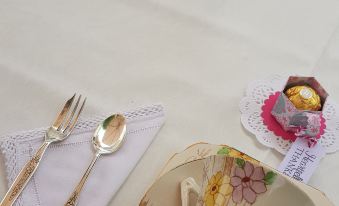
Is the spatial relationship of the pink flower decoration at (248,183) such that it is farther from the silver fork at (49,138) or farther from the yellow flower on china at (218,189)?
the silver fork at (49,138)

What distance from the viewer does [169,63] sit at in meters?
0.73

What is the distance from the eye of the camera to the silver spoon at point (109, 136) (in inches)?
23.3

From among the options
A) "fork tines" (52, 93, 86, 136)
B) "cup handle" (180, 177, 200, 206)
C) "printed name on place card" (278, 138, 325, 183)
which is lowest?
"fork tines" (52, 93, 86, 136)

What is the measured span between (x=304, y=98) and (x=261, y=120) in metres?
0.08

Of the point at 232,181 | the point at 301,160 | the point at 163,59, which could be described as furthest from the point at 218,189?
the point at 163,59

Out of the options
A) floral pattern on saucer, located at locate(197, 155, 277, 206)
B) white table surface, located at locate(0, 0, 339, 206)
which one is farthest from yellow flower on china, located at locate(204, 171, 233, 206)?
white table surface, located at locate(0, 0, 339, 206)

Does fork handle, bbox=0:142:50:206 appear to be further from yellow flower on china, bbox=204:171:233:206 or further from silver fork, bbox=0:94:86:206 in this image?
yellow flower on china, bbox=204:171:233:206

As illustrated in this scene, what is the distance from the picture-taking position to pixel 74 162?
23.1 inches

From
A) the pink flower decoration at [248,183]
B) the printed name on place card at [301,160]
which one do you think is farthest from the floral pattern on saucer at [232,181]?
the printed name on place card at [301,160]

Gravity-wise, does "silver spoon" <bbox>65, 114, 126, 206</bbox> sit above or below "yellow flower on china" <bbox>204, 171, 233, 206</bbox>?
below

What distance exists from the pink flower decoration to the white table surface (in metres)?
0.14

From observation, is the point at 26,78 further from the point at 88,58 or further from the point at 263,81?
the point at 263,81

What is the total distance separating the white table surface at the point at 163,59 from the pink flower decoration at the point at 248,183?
0.14 meters

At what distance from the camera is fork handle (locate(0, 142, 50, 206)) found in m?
0.54
